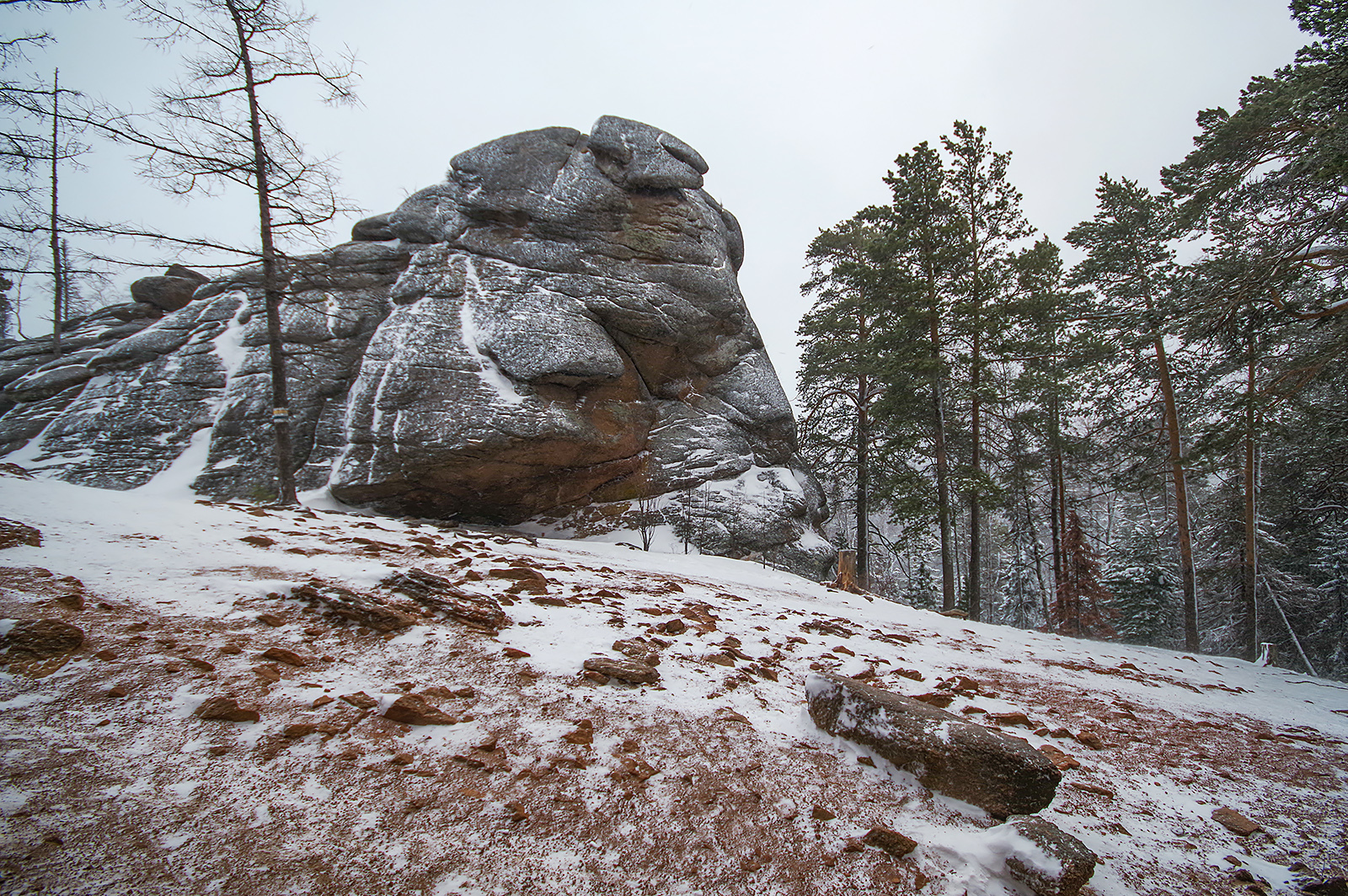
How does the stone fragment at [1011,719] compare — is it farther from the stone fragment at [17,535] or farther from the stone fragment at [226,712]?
the stone fragment at [17,535]

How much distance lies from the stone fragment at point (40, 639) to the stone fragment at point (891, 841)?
3.99 m

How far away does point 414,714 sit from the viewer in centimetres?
236

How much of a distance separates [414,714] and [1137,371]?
13449mm

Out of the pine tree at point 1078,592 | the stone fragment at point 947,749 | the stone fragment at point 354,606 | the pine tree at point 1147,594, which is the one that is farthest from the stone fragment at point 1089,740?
the pine tree at point 1147,594

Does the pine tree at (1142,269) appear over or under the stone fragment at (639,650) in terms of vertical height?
over

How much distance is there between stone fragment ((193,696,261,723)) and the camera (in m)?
2.14

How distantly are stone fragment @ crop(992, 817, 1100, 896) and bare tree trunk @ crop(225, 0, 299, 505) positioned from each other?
10.6 meters

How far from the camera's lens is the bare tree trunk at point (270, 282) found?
8.27 meters

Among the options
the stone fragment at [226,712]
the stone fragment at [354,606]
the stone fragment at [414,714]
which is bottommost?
the stone fragment at [414,714]

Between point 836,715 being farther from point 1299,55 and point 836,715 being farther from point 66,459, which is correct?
point 66,459

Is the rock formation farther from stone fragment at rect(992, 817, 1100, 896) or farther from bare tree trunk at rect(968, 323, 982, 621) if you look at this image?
stone fragment at rect(992, 817, 1100, 896)

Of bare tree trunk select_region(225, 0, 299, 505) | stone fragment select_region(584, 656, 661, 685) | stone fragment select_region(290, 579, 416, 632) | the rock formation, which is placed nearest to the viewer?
stone fragment select_region(584, 656, 661, 685)

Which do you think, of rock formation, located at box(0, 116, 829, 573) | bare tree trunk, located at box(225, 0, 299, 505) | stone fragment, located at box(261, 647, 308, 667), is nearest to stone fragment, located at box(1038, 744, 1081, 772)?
stone fragment, located at box(261, 647, 308, 667)

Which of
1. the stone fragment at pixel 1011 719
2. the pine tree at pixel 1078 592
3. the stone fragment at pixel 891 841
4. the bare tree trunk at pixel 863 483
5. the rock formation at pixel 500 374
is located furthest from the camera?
the pine tree at pixel 1078 592
